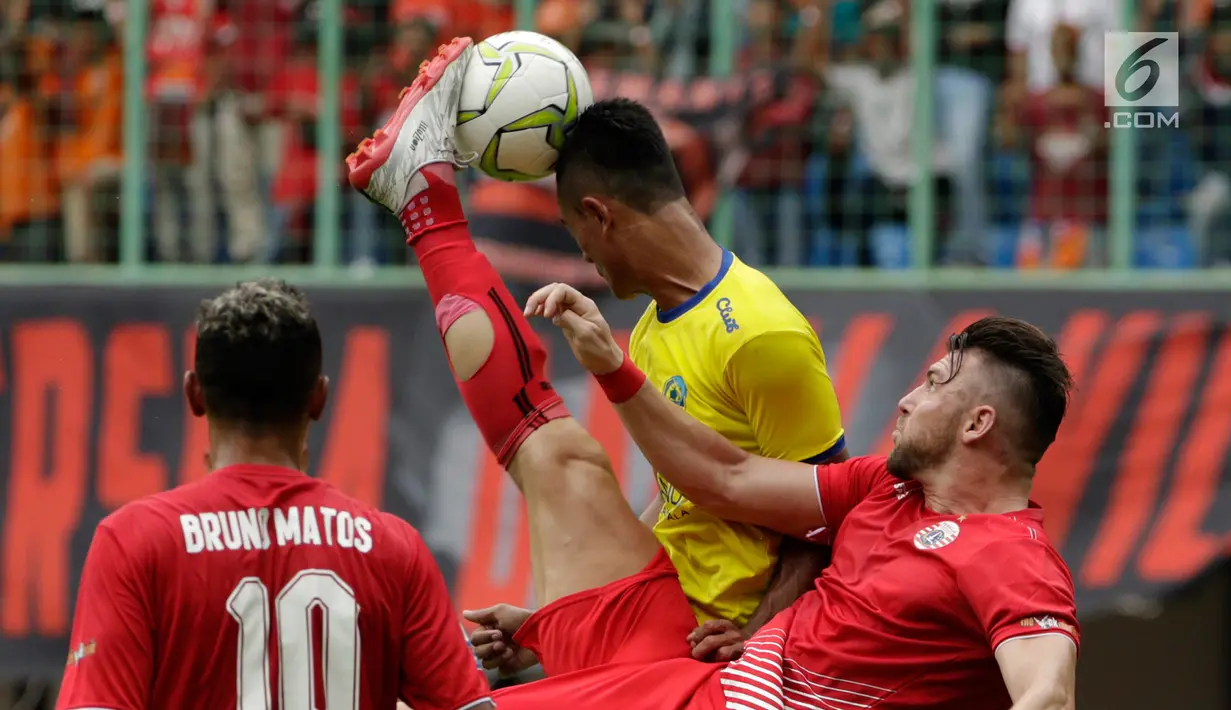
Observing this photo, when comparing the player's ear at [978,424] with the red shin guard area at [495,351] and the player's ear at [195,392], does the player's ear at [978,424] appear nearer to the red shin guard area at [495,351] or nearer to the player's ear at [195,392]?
the red shin guard area at [495,351]

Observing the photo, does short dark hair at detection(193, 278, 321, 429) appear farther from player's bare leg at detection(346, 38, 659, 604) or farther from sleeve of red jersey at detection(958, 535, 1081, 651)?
sleeve of red jersey at detection(958, 535, 1081, 651)

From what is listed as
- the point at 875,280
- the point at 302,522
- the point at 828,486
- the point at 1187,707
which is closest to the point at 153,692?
the point at 302,522

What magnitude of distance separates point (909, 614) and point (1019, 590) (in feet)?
1.16

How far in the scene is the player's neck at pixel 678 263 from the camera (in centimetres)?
452

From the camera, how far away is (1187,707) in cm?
925

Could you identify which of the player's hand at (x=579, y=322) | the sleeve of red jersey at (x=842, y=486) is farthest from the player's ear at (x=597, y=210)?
the sleeve of red jersey at (x=842, y=486)

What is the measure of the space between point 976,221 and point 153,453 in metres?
4.44

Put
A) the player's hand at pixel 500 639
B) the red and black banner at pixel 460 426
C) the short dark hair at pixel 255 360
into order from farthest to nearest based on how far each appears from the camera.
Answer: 1. the red and black banner at pixel 460 426
2. the player's hand at pixel 500 639
3. the short dark hair at pixel 255 360

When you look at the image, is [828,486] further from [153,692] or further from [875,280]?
[875,280]

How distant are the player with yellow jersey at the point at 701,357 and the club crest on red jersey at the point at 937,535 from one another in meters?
0.57

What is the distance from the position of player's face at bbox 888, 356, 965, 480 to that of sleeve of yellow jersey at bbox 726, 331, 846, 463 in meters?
0.34

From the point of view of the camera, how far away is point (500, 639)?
4.64 meters

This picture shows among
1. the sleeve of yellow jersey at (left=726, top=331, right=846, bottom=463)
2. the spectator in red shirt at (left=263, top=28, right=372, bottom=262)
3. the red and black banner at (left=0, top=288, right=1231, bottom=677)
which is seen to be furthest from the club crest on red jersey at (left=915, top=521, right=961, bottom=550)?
the spectator in red shirt at (left=263, top=28, right=372, bottom=262)

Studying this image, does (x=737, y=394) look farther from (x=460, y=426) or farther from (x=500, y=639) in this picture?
(x=460, y=426)
